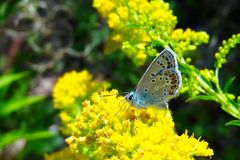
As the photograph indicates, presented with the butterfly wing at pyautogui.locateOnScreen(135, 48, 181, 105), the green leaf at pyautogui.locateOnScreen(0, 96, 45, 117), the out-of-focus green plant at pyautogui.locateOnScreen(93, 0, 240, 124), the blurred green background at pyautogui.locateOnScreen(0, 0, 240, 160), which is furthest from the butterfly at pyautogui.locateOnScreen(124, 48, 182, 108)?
the green leaf at pyautogui.locateOnScreen(0, 96, 45, 117)

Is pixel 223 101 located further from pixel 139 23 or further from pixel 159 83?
pixel 139 23

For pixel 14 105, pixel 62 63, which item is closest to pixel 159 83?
pixel 14 105

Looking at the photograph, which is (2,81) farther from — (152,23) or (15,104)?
(152,23)

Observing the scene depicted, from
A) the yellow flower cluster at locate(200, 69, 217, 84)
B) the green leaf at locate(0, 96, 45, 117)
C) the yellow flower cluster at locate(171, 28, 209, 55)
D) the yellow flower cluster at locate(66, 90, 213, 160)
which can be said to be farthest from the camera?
the green leaf at locate(0, 96, 45, 117)

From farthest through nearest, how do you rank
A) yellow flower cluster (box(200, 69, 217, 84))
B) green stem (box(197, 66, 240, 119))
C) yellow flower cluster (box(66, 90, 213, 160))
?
yellow flower cluster (box(200, 69, 217, 84)) → green stem (box(197, 66, 240, 119)) → yellow flower cluster (box(66, 90, 213, 160))

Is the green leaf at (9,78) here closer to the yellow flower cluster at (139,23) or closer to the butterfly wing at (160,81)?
the yellow flower cluster at (139,23)

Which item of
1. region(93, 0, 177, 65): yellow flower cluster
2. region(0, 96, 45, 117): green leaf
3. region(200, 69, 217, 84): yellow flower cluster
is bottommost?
region(200, 69, 217, 84): yellow flower cluster

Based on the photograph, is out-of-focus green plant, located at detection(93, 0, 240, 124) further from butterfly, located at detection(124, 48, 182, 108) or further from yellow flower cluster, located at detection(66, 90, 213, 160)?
yellow flower cluster, located at detection(66, 90, 213, 160)

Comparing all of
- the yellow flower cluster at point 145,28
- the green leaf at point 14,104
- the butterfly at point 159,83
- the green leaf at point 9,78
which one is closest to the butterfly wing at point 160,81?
the butterfly at point 159,83
